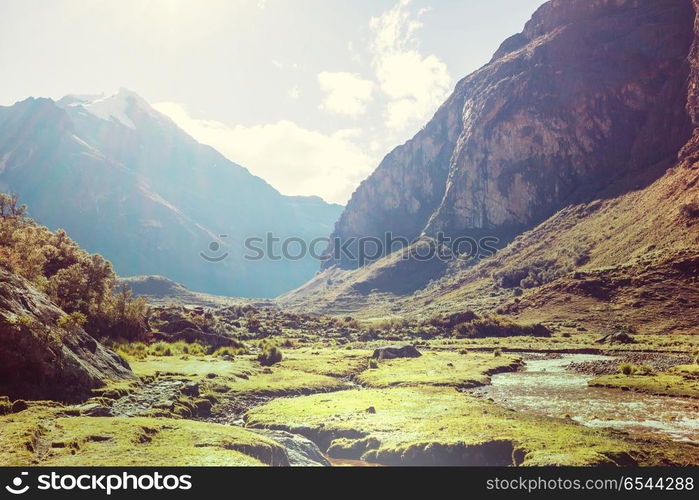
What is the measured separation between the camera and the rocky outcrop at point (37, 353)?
20.4 m

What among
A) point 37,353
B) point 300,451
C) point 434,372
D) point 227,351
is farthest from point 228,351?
point 300,451

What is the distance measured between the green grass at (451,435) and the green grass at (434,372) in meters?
10.5

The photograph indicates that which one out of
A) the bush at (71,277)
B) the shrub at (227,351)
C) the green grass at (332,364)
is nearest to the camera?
the bush at (71,277)

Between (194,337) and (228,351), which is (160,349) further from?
(194,337)

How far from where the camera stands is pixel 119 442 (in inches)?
610

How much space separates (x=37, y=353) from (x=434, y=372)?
3726cm

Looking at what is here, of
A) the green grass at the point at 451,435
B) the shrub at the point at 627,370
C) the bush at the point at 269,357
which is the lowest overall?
the bush at the point at 269,357

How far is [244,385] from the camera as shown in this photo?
3716cm

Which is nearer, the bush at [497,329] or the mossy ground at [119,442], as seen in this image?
the mossy ground at [119,442]

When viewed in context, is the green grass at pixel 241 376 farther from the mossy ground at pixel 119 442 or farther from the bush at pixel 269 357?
the mossy ground at pixel 119 442

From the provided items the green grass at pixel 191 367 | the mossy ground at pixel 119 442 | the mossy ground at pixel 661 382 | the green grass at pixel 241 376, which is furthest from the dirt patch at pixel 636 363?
the mossy ground at pixel 119 442

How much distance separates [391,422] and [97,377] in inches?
671
